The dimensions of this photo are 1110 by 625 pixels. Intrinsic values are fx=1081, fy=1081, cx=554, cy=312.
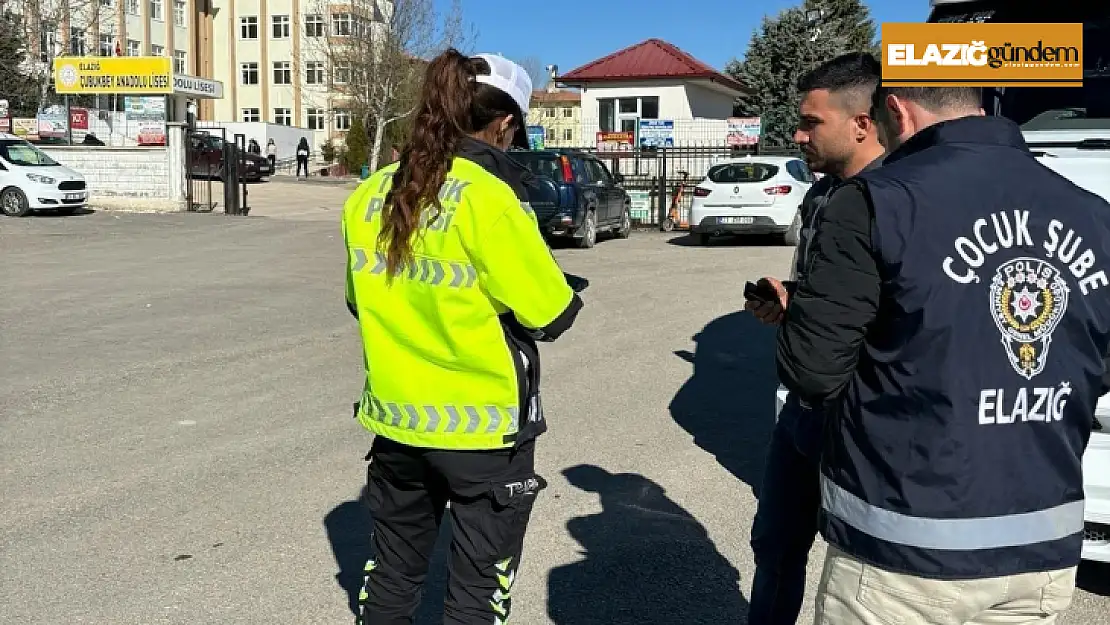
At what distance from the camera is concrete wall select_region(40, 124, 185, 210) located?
26.1m

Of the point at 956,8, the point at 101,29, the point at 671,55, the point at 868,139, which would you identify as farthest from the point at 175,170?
the point at 101,29

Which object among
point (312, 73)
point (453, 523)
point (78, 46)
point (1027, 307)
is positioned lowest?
point (453, 523)

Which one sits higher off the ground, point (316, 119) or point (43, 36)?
point (43, 36)

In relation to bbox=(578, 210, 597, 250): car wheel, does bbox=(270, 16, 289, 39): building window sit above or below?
above

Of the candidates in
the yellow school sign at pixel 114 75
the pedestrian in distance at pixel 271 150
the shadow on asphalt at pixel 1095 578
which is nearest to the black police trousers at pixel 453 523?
the shadow on asphalt at pixel 1095 578

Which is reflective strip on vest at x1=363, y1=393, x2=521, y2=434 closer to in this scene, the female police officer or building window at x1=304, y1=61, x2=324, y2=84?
the female police officer

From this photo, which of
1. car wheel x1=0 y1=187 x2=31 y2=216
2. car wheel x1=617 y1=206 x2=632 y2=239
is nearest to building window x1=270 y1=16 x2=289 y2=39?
car wheel x1=0 y1=187 x2=31 y2=216

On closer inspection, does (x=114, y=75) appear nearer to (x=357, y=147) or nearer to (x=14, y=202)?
(x=14, y=202)

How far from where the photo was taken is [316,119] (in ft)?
221

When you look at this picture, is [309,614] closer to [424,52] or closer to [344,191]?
[344,191]

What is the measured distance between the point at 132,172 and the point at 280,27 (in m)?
44.6

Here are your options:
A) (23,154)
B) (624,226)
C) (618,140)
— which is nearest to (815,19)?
(618,140)

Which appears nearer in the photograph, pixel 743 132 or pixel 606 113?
pixel 743 132

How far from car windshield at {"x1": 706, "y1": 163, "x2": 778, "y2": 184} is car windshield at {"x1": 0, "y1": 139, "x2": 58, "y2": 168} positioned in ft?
51.2
